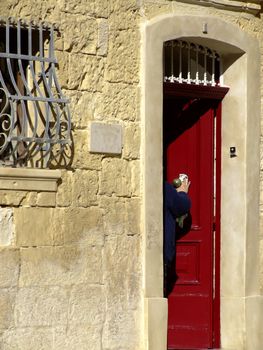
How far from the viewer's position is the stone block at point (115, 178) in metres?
9.50

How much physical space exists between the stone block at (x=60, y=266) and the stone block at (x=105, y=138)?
88cm

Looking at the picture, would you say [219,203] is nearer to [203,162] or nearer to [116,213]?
[203,162]

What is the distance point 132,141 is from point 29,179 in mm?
1190

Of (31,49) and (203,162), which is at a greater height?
(31,49)

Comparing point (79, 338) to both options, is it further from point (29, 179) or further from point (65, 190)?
point (29, 179)

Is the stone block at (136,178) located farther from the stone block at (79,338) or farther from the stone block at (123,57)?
the stone block at (79,338)

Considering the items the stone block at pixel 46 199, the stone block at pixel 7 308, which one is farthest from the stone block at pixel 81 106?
the stone block at pixel 7 308

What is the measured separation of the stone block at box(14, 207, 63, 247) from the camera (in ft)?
29.3

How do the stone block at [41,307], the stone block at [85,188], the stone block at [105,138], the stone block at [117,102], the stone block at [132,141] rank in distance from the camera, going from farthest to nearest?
the stone block at [132,141] < the stone block at [117,102] < the stone block at [105,138] < the stone block at [85,188] < the stone block at [41,307]

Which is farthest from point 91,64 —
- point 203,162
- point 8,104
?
point 203,162

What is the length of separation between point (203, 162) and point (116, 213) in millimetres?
1447

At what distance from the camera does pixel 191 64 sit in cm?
1048

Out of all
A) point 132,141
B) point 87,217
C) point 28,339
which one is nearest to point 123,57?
point 132,141

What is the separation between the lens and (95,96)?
949 cm
